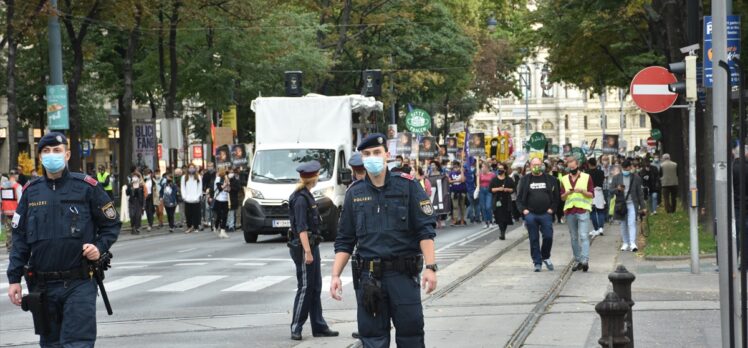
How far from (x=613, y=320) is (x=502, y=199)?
21516 mm

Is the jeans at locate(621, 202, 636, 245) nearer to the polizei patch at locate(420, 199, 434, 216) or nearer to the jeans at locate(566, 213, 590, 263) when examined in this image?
the jeans at locate(566, 213, 590, 263)

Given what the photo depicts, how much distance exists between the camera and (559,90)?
526 feet

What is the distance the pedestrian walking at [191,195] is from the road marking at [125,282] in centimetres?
1423

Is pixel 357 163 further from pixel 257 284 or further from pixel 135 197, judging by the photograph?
pixel 135 197

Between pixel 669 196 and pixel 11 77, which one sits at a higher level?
pixel 11 77

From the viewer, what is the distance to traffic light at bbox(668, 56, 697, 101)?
1681cm

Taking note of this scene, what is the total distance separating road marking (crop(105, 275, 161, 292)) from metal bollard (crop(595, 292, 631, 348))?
11241mm

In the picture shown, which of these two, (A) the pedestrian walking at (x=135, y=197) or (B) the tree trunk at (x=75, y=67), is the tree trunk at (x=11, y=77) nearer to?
(A) the pedestrian walking at (x=135, y=197)

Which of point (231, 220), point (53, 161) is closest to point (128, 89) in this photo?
point (231, 220)

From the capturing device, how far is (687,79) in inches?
672

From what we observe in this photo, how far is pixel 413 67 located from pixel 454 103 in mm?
24227

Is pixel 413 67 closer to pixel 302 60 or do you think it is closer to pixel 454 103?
pixel 302 60

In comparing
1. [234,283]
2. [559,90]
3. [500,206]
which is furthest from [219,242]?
[559,90]

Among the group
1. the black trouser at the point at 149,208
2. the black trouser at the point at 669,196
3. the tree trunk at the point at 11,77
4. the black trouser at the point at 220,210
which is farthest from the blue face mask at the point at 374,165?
the black trouser at the point at 669,196
